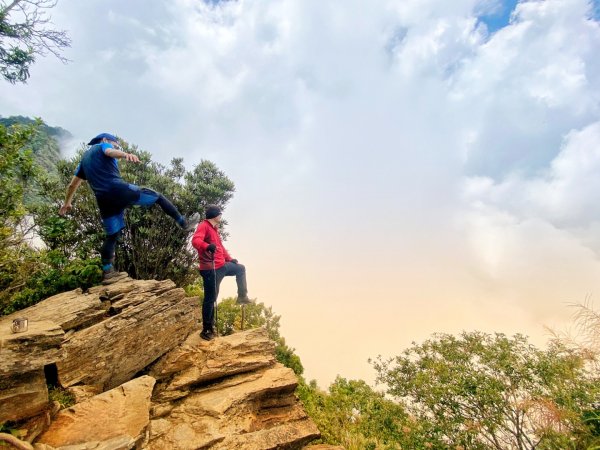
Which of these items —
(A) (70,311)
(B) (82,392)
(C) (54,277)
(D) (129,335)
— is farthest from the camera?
(C) (54,277)

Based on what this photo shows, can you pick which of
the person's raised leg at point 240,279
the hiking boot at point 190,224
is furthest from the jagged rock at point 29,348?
the person's raised leg at point 240,279

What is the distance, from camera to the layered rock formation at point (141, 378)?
436 cm

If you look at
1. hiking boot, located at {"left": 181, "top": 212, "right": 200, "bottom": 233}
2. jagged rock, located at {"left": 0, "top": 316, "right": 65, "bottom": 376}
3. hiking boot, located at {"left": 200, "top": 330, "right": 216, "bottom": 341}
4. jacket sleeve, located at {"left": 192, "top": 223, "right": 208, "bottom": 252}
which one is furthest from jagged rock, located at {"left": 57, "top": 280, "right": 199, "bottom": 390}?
hiking boot, located at {"left": 181, "top": 212, "right": 200, "bottom": 233}

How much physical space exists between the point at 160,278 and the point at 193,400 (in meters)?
6.51

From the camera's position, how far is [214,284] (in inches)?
286

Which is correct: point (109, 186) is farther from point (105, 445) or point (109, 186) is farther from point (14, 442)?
point (105, 445)

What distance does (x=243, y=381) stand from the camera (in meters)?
6.75

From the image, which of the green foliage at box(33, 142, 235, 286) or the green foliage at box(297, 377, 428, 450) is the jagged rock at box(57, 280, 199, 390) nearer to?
the green foliage at box(33, 142, 235, 286)

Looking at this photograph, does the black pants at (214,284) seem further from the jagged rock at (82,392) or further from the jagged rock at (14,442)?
the jagged rock at (14,442)

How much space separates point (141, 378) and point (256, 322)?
931cm

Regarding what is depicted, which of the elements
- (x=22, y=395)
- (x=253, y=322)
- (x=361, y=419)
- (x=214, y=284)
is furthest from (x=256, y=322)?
(x=22, y=395)

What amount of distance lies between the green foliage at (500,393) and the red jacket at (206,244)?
7490mm

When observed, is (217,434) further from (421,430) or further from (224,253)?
(421,430)

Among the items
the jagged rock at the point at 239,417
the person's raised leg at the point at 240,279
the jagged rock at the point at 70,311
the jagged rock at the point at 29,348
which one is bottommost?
the jagged rock at the point at 239,417
